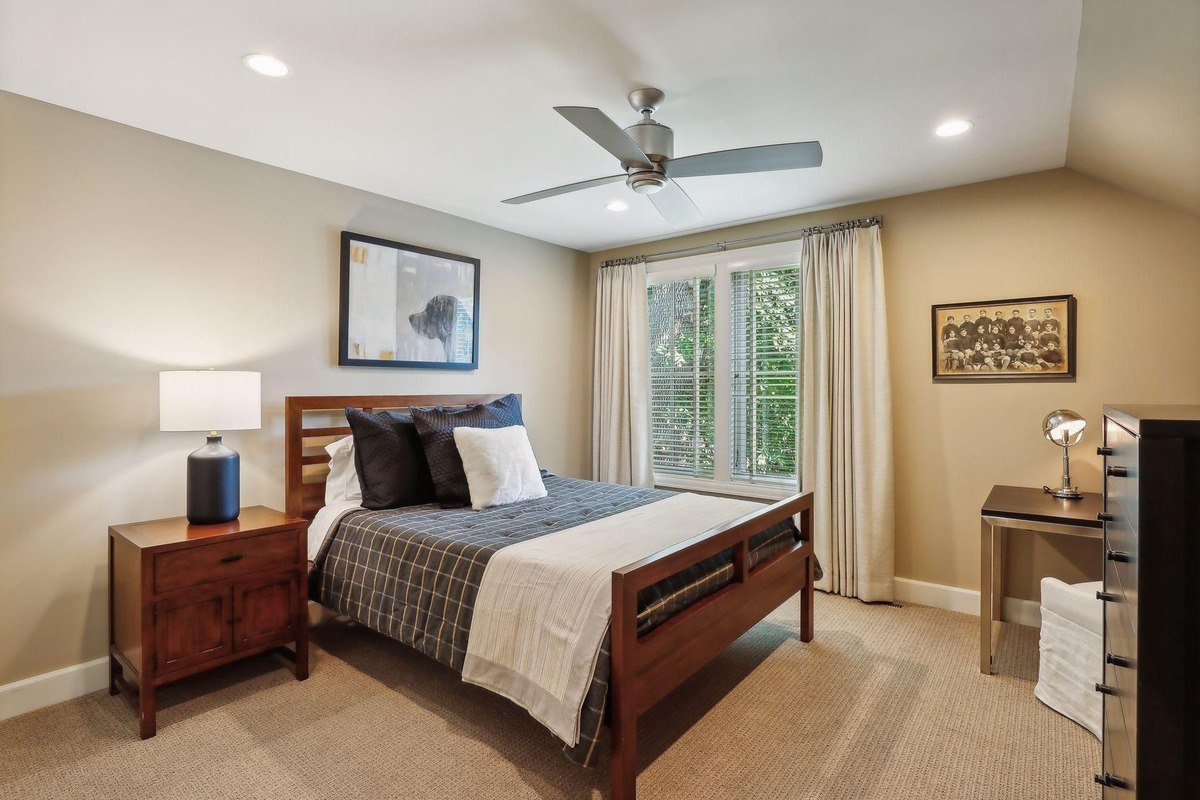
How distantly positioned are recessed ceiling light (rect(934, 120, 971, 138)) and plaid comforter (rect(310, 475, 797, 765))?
2.03 meters

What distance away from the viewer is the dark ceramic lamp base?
267 cm

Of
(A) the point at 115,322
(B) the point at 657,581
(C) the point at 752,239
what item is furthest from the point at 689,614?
(C) the point at 752,239

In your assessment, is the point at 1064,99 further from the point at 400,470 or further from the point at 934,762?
the point at 400,470

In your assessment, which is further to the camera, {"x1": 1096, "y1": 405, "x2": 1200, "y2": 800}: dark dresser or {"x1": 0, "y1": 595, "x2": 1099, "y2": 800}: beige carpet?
{"x1": 0, "y1": 595, "x2": 1099, "y2": 800}: beige carpet

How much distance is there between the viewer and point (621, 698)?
1895 millimetres

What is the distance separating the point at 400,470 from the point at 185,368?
1.14 metres

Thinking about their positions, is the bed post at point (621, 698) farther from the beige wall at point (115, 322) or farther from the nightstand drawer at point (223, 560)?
the beige wall at point (115, 322)

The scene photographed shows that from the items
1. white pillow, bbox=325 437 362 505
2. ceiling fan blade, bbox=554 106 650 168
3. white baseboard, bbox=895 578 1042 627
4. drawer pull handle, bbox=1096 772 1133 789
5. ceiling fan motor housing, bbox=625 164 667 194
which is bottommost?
white baseboard, bbox=895 578 1042 627

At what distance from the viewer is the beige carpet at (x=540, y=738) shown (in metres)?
2.04

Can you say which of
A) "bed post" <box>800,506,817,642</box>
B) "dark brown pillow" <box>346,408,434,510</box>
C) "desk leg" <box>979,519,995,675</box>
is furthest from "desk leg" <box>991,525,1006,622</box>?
"dark brown pillow" <box>346,408,434,510</box>

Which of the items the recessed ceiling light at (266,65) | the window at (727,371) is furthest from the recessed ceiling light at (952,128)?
the recessed ceiling light at (266,65)

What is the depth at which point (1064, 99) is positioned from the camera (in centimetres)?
251

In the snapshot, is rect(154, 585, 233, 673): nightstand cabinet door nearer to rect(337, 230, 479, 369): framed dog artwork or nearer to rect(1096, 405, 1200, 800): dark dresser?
rect(337, 230, 479, 369): framed dog artwork

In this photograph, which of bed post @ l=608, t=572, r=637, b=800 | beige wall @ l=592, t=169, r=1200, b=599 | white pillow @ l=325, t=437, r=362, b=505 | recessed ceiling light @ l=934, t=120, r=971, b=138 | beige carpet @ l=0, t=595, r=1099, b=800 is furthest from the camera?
white pillow @ l=325, t=437, r=362, b=505
